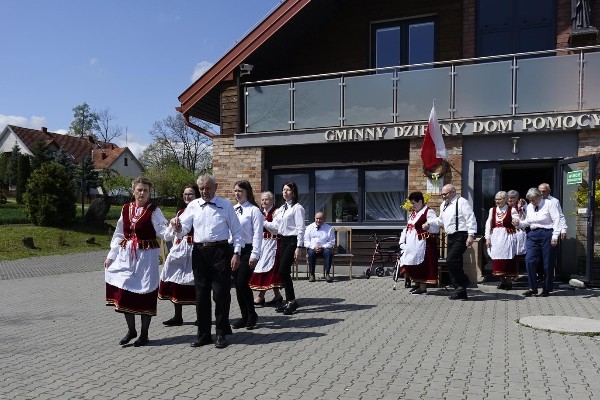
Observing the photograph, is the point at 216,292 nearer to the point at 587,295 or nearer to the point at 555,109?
the point at 587,295

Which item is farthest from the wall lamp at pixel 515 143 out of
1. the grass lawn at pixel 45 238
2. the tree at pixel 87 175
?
the tree at pixel 87 175

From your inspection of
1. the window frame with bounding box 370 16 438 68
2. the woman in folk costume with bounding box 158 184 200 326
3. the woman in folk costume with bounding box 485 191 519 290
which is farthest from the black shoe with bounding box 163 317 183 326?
the window frame with bounding box 370 16 438 68

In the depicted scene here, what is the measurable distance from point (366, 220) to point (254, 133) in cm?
353

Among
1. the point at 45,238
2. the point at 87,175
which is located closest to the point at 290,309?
the point at 45,238

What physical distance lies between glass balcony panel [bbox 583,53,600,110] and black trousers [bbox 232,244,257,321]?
7732mm

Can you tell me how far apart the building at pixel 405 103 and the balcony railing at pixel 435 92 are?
1.0 inches

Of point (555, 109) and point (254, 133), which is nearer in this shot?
point (555, 109)

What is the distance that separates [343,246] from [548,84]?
5639 millimetres

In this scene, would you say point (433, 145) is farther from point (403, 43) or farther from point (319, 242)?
point (403, 43)

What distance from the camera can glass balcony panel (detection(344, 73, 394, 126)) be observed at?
484 inches

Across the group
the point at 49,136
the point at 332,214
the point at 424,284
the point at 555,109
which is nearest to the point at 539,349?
the point at 424,284

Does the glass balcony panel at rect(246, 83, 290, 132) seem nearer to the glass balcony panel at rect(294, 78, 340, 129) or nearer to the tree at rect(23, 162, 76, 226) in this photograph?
the glass balcony panel at rect(294, 78, 340, 129)

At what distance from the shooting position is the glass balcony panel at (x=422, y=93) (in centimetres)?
1173

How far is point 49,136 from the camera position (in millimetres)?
70562
